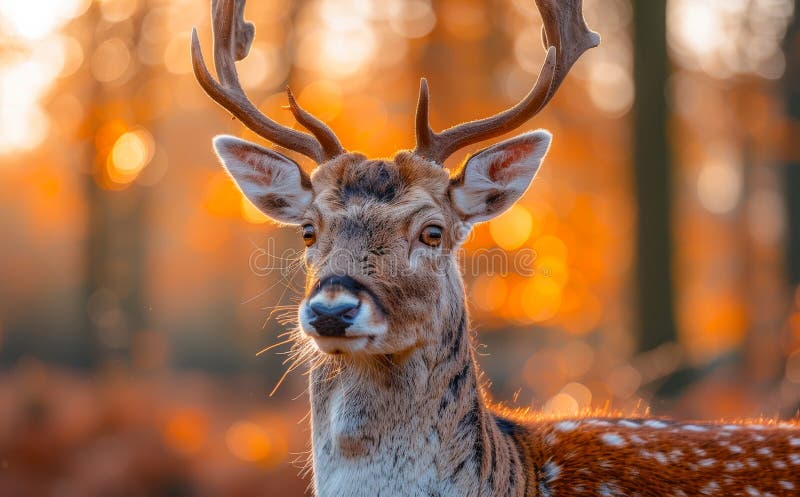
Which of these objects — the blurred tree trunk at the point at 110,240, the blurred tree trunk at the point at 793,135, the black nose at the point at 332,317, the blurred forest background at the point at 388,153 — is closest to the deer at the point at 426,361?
the black nose at the point at 332,317

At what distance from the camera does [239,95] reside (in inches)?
211

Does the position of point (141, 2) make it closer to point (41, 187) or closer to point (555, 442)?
point (41, 187)

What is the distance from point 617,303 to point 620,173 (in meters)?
5.84

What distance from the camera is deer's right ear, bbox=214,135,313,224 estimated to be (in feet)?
16.5

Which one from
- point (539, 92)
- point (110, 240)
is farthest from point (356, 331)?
point (110, 240)

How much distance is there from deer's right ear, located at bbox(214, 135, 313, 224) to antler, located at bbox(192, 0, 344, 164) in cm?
15

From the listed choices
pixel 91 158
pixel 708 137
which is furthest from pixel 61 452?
pixel 708 137

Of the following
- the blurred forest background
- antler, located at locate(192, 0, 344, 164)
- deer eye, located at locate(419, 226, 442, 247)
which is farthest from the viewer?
Answer: the blurred forest background

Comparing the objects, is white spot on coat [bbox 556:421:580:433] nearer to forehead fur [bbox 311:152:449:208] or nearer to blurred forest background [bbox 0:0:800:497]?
forehead fur [bbox 311:152:449:208]

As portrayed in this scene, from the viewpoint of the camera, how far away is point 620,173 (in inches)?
698

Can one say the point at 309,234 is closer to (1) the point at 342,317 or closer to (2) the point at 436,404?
(1) the point at 342,317

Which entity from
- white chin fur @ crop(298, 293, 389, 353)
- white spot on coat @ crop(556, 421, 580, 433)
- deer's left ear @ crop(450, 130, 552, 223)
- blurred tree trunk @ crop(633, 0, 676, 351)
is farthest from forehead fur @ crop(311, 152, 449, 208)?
blurred tree trunk @ crop(633, 0, 676, 351)

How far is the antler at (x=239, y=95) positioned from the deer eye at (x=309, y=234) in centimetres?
55

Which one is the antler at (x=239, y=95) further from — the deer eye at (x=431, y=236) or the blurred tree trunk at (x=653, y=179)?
the blurred tree trunk at (x=653, y=179)
